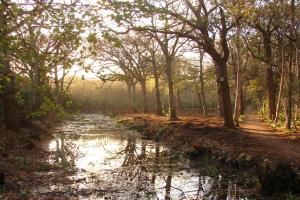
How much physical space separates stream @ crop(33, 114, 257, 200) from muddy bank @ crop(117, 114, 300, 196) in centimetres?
46

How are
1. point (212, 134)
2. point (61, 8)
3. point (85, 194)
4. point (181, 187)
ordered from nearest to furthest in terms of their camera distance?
point (61, 8), point (85, 194), point (181, 187), point (212, 134)

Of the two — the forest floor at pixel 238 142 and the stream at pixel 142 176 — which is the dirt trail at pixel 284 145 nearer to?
the forest floor at pixel 238 142

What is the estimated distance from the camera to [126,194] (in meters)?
12.2

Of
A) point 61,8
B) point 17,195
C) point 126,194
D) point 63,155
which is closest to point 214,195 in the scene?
point 126,194

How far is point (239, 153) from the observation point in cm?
1650

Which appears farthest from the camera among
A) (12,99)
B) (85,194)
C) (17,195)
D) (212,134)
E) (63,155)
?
(12,99)

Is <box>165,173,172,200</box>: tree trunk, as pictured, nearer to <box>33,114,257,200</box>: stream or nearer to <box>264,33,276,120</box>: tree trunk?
<box>33,114,257,200</box>: stream

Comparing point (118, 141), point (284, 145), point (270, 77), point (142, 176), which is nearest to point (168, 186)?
point (142, 176)

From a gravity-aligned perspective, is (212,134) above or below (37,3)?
below

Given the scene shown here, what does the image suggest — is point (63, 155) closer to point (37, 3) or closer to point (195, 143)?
point (195, 143)

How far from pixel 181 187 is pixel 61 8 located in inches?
264

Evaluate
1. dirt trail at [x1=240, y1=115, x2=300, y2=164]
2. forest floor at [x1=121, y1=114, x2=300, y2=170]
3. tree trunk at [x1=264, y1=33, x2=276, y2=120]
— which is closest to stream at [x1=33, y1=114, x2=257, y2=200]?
forest floor at [x1=121, y1=114, x2=300, y2=170]

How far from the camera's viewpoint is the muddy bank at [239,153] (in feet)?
39.5

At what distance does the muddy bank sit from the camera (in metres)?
12.0
